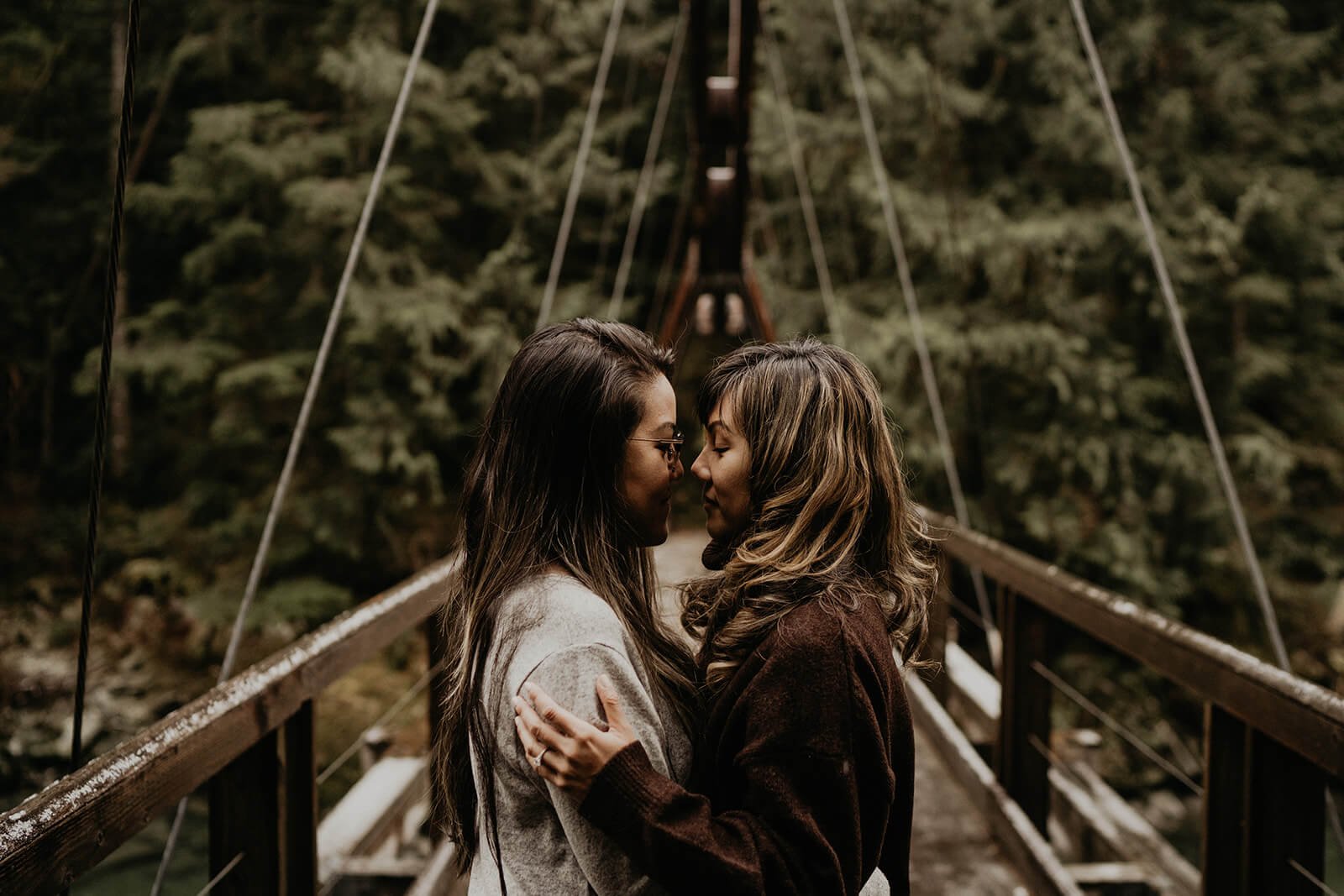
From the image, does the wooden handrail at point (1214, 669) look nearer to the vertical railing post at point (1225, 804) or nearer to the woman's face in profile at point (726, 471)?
the vertical railing post at point (1225, 804)

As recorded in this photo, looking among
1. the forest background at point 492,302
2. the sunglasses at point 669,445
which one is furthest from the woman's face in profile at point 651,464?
the forest background at point 492,302

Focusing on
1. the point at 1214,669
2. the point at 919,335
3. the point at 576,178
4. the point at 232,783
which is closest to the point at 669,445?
the point at 232,783

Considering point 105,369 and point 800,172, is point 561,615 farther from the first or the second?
point 800,172

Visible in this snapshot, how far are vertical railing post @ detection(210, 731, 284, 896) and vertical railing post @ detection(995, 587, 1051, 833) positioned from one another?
192 cm

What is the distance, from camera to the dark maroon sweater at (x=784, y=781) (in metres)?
0.80

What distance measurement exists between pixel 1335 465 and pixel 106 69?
39.5 ft

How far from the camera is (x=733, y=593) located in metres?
0.99

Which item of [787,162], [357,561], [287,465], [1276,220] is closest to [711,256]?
[787,162]

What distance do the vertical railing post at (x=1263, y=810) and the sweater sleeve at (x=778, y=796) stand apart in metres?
0.95

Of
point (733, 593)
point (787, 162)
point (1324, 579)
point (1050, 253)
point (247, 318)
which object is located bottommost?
point (1324, 579)

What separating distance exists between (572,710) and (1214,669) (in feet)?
3.97

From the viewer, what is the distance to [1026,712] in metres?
2.66

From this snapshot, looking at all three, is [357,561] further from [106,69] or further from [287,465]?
[287,465]

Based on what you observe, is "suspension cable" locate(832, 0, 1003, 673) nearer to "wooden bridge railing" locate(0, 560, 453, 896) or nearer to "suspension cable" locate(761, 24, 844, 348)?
"suspension cable" locate(761, 24, 844, 348)
